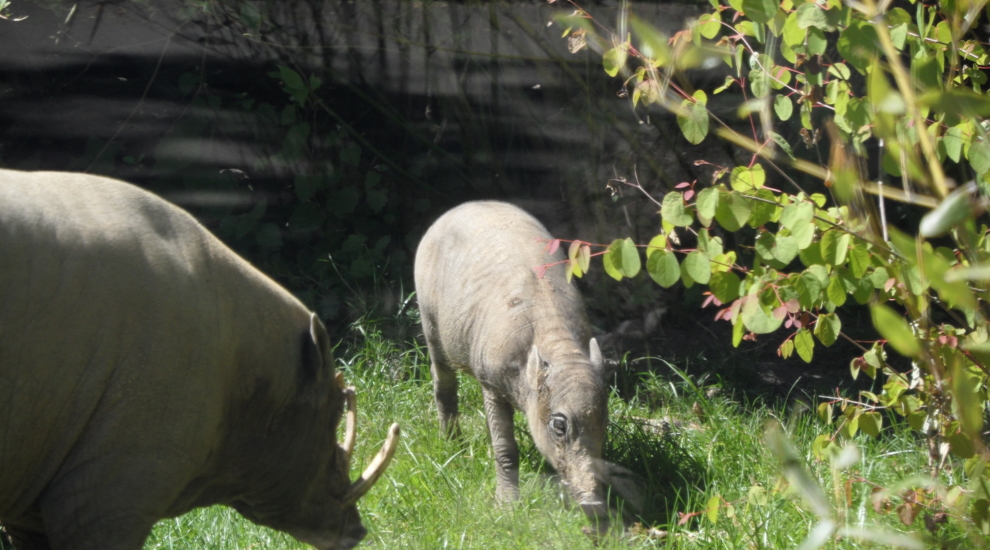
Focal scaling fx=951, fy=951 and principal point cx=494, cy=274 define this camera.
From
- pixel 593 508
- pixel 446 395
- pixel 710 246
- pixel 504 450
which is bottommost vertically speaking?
pixel 446 395

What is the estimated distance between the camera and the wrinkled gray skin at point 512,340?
14.8ft

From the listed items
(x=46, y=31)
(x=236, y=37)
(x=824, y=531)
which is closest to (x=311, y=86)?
(x=236, y=37)

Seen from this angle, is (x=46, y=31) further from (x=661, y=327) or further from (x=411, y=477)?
(x=661, y=327)

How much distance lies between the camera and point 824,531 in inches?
40.4

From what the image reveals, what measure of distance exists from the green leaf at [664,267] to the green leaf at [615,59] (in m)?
0.53

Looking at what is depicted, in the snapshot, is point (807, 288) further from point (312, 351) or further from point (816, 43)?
point (312, 351)

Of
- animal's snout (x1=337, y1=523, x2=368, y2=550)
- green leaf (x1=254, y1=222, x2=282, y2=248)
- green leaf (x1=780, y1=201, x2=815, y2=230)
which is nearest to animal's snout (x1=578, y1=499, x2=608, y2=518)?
animal's snout (x1=337, y1=523, x2=368, y2=550)

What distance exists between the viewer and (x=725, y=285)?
8.54ft

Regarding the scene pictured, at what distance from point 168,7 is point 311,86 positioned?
1.22m

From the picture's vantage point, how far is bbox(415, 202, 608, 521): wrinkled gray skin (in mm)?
4500

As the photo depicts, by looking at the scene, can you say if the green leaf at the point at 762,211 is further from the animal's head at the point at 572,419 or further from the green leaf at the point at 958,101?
the animal's head at the point at 572,419

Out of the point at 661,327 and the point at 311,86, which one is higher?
the point at 311,86

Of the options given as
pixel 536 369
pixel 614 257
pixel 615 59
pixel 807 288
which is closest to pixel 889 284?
pixel 807 288

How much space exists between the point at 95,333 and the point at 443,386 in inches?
133
